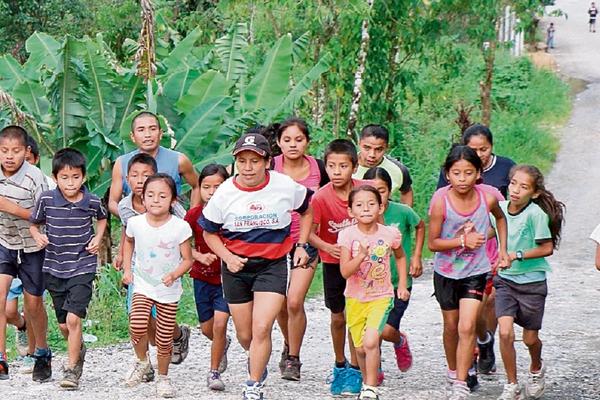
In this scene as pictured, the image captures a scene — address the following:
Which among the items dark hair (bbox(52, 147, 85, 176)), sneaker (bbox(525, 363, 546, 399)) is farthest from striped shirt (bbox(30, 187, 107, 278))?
sneaker (bbox(525, 363, 546, 399))

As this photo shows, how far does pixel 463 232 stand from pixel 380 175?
0.64 m

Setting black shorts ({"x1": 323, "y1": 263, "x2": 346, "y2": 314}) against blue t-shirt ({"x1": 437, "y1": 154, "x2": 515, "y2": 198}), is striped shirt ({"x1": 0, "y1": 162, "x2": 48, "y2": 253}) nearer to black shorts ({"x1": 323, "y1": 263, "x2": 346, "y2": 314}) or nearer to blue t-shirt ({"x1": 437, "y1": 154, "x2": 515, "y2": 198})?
black shorts ({"x1": 323, "y1": 263, "x2": 346, "y2": 314})

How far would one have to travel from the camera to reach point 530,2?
55.2ft

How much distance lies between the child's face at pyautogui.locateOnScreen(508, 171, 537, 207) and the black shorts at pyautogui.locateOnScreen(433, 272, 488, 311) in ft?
1.72

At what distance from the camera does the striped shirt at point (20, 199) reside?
22.7ft

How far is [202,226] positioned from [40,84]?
502 centimetres

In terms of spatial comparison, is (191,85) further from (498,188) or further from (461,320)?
(461,320)

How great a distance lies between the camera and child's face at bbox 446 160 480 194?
6.40 metres

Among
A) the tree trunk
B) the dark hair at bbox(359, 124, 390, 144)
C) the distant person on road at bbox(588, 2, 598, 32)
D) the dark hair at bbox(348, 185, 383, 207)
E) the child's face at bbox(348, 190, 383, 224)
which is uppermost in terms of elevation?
the distant person on road at bbox(588, 2, 598, 32)

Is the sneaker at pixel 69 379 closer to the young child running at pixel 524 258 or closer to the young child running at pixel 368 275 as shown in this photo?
the young child running at pixel 368 275

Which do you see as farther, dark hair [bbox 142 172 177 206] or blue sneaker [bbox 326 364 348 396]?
blue sneaker [bbox 326 364 348 396]

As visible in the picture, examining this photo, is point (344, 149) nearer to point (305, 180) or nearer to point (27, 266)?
point (305, 180)

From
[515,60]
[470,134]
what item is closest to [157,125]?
[470,134]

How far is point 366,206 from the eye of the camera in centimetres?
630
